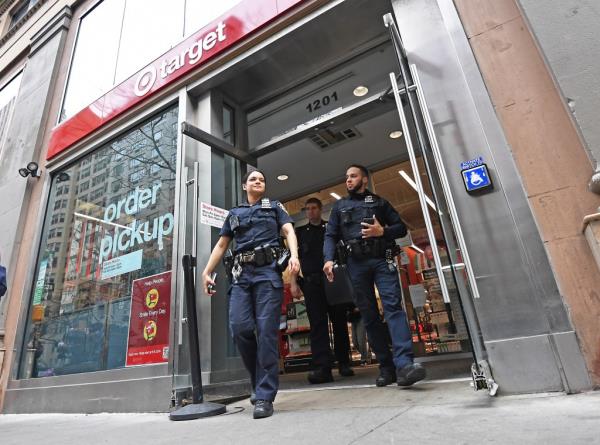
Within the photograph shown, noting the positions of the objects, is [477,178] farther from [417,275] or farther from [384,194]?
[384,194]

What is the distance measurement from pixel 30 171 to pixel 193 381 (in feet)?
16.6

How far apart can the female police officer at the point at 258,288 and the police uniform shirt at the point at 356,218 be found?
50cm

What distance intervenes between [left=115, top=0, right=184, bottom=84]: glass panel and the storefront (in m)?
0.05

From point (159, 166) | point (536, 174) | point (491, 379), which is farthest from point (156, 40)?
point (491, 379)

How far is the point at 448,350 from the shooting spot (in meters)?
5.39

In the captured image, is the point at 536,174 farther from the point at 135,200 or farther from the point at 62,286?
the point at 62,286

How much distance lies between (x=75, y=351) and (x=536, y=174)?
190 inches

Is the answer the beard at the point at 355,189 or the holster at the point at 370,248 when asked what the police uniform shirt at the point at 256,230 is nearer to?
the holster at the point at 370,248

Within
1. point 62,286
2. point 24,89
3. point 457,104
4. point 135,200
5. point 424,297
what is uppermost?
point 24,89

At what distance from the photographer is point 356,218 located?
121 inches

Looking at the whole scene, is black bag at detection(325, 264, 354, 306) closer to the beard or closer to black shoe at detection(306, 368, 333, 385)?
black shoe at detection(306, 368, 333, 385)

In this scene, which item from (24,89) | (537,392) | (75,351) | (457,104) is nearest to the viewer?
(537,392)

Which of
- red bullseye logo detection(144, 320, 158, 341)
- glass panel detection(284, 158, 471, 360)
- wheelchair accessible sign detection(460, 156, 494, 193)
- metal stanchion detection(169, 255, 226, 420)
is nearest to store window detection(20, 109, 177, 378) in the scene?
red bullseye logo detection(144, 320, 158, 341)

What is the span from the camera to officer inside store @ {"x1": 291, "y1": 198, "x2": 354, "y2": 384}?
12.6ft
